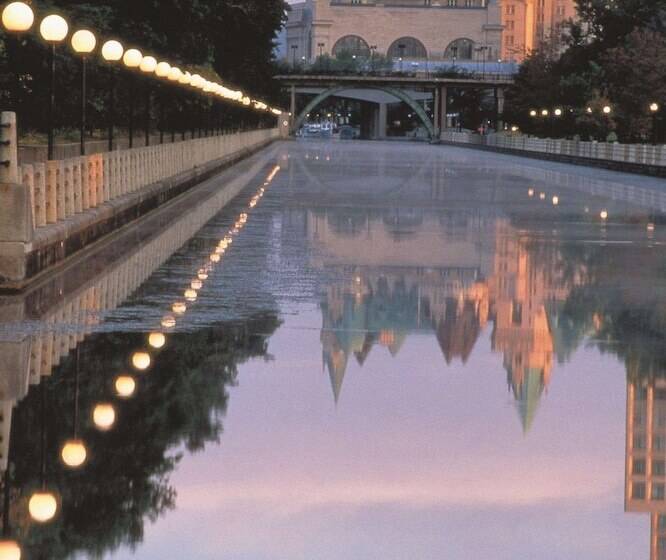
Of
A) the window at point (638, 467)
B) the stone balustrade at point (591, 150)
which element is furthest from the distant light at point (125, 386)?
the stone balustrade at point (591, 150)

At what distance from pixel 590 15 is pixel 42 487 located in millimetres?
121485

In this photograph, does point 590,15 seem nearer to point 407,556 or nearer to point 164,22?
point 164,22

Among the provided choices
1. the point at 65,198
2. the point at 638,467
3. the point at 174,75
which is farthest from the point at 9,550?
the point at 174,75

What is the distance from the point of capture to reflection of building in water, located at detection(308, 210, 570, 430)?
14234mm

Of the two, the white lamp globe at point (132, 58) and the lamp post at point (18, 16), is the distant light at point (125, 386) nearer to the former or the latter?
the lamp post at point (18, 16)

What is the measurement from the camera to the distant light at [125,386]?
1174 centimetres

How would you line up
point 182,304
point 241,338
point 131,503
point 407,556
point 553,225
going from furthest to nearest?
point 553,225 → point 182,304 → point 241,338 → point 131,503 → point 407,556

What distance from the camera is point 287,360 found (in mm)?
13695

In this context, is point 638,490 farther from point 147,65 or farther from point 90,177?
point 147,65

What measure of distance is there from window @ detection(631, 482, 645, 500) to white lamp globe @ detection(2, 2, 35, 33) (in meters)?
16.3

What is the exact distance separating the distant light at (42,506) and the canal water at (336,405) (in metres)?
0.02

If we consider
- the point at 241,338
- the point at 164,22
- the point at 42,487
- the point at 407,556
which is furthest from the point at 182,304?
the point at 164,22

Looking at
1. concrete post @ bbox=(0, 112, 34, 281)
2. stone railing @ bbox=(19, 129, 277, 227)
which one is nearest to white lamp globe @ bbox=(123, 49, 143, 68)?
stone railing @ bbox=(19, 129, 277, 227)

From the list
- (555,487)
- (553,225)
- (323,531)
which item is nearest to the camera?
(323,531)
